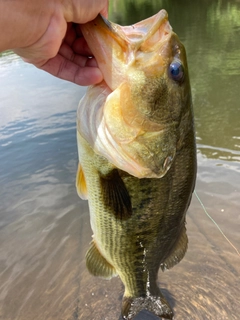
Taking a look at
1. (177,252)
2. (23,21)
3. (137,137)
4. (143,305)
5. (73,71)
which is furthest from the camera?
(143,305)

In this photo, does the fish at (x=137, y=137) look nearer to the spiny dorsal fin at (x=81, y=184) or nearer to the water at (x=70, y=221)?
the spiny dorsal fin at (x=81, y=184)

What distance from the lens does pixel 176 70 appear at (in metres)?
1.46

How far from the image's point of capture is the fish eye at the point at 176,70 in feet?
4.77

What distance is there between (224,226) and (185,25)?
46.7 ft

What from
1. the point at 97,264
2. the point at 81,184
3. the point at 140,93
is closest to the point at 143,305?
the point at 97,264

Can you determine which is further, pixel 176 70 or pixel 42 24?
pixel 176 70

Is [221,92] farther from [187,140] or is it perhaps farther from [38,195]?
[187,140]

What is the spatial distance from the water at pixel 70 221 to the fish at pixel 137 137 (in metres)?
1.52

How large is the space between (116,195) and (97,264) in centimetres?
67

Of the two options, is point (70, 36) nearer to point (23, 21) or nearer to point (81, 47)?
point (81, 47)

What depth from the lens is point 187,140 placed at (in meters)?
1.62

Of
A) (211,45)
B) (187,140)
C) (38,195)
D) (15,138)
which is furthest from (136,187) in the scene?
(211,45)

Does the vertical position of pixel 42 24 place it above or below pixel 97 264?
above

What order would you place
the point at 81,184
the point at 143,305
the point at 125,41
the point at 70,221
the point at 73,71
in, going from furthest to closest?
the point at 70,221 < the point at 143,305 < the point at 81,184 < the point at 73,71 < the point at 125,41
